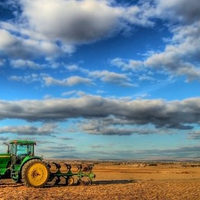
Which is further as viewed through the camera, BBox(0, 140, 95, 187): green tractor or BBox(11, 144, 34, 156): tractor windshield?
BBox(11, 144, 34, 156): tractor windshield

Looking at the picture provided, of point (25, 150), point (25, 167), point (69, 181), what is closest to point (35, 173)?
point (25, 167)

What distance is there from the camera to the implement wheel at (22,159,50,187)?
74.5 ft

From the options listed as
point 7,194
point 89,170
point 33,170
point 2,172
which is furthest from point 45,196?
point 89,170

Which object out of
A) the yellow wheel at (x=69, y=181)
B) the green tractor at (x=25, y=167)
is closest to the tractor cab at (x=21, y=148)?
the green tractor at (x=25, y=167)

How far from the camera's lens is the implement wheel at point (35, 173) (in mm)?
22703

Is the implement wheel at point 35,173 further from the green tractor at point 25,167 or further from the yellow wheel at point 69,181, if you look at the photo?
the yellow wheel at point 69,181

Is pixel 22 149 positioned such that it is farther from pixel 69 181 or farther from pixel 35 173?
pixel 69 181

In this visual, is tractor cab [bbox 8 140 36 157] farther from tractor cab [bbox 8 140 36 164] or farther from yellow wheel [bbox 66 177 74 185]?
yellow wheel [bbox 66 177 74 185]

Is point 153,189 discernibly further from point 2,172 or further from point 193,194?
point 2,172

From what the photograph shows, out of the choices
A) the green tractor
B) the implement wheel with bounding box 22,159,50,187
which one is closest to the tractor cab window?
the green tractor

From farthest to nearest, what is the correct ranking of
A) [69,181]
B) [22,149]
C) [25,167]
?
[69,181], [22,149], [25,167]

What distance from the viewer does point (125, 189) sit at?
72.5 feet

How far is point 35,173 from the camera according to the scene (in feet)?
75.1

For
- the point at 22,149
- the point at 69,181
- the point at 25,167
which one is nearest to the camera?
the point at 25,167
